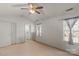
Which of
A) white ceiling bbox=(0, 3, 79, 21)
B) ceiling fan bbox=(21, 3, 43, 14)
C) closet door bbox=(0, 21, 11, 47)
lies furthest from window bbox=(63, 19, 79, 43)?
closet door bbox=(0, 21, 11, 47)

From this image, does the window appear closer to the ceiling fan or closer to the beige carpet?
the beige carpet

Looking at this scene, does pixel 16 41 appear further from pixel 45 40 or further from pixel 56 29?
pixel 56 29

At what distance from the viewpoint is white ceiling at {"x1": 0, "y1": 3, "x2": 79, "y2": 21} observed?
1.93m

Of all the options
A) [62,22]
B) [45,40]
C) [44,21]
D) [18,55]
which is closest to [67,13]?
[62,22]

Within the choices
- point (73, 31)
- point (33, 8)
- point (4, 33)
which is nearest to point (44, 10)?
point (33, 8)

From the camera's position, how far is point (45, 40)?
200 cm

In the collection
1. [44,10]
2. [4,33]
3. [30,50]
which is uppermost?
[44,10]

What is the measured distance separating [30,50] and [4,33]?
36cm

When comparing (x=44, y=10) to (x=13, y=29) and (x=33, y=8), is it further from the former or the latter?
(x=13, y=29)

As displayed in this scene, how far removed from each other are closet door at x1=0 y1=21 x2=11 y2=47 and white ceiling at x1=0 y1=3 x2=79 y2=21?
12 cm

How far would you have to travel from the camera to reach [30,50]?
197 cm

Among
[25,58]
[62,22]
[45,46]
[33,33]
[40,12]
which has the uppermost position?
[40,12]

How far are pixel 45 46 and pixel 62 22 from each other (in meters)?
0.34

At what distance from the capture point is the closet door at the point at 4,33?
76.4 inches
